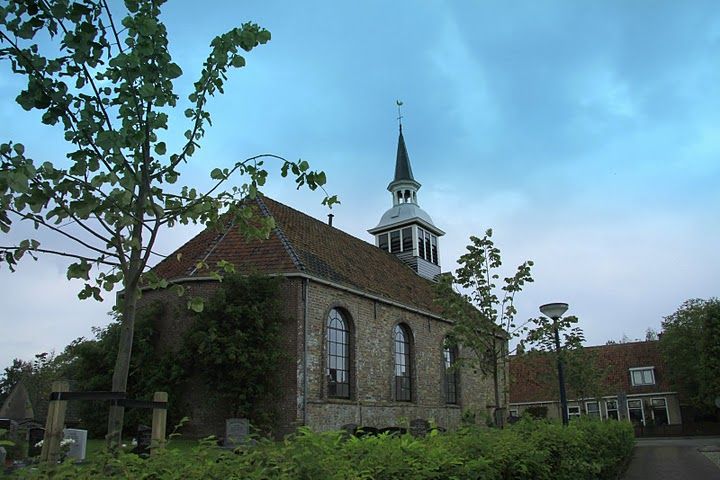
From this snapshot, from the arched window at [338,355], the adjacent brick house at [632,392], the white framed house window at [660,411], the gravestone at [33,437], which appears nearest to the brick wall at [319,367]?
the arched window at [338,355]

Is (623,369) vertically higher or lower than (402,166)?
lower

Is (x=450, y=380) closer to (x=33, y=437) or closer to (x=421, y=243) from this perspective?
(x=421, y=243)

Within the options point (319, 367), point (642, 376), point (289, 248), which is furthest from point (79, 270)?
point (642, 376)

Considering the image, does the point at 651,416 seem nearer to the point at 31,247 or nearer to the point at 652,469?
the point at 652,469

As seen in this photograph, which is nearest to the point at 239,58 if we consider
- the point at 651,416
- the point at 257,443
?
the point at 257,443

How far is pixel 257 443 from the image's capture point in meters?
3.91

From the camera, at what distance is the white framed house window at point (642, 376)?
4731cm

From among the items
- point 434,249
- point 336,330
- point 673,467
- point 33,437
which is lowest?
point 673,467

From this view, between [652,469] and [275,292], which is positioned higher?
[275,292]

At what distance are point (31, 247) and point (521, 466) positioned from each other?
4.81 m

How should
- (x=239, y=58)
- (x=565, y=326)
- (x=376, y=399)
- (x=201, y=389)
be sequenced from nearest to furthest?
(x=239, y=58) → (x=565, y=326) → (x=201, y=389) → (x=376, y=399)

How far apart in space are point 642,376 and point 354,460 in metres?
50.4

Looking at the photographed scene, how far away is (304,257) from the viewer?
20.5 meters

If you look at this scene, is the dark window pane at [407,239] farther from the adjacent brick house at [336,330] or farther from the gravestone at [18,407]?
the gravestone at [18,407]
